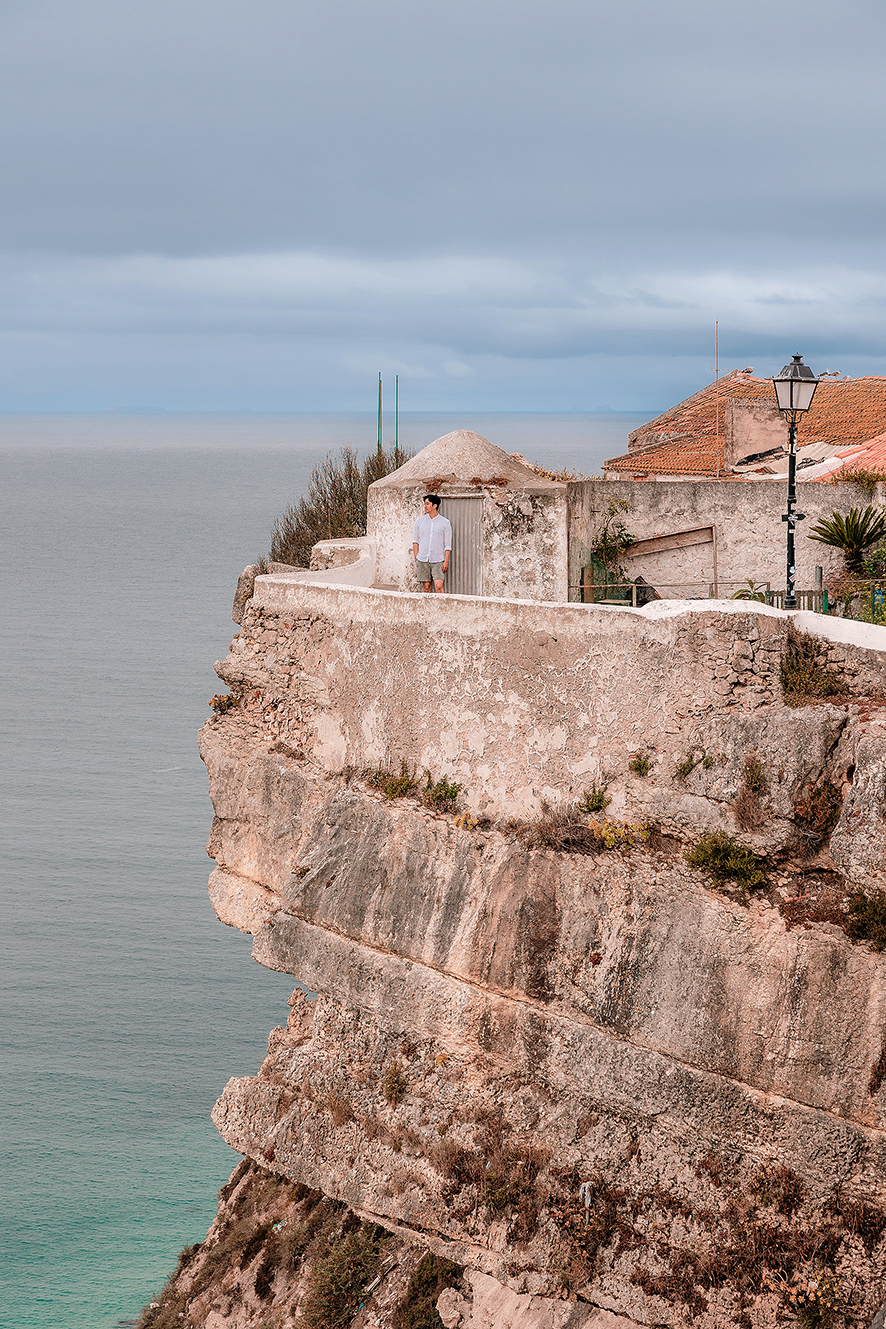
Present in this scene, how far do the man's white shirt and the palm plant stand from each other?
4.39 m

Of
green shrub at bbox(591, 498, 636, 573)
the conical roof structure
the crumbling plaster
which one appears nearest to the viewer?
the conical roof structure

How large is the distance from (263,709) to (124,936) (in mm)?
24605

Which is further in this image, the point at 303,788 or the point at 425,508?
the point at 425,508

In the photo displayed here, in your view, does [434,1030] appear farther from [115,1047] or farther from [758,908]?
[115,1047]

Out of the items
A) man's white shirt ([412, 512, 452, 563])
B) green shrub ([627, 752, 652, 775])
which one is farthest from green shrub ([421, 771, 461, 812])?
man's white shirt ([412, 512, 452, 563])

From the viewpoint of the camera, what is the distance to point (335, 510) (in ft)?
122

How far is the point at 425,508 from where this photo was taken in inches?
666

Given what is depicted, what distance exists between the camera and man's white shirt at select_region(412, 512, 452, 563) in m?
16.0

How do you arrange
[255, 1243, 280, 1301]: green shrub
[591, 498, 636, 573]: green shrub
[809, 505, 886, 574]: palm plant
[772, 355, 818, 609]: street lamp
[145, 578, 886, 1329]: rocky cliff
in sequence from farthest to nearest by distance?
1. [591, 498, 636, 573]: green shrub
2. [809, 505, 886, 574]: palm plant
3. [255, 1243, 280, 1301]: green shrub
4. [772, 355, 818, 609]: street lamp
5. [145, 578, 886, 1329]: rocky cliff

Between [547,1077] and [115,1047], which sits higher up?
[547,1077]

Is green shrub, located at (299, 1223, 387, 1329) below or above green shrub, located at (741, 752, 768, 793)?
below

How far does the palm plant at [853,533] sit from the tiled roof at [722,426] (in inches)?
302

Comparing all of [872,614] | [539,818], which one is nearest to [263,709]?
[539,818]

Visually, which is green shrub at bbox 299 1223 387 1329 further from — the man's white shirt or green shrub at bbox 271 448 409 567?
green shrub at bbox 271 448 409 567
